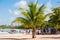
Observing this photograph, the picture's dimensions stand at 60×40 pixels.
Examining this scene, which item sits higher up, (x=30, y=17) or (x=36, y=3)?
(x=36, y=3)

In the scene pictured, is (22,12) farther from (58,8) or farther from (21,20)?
(58,8)

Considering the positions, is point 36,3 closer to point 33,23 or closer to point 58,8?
point 33,23

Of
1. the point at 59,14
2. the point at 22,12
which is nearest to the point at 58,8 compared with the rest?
the point at 59,14

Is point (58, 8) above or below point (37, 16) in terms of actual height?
above

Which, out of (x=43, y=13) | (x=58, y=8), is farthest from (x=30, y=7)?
(x=58, y=8)

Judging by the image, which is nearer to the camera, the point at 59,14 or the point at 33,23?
the point at 33,23

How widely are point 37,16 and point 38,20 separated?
17.7 inches

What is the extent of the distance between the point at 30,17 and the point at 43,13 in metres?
1.42

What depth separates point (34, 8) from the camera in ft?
54.7

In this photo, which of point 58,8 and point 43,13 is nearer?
point 43,13

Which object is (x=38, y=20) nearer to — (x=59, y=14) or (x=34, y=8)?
(x=34, y=8)

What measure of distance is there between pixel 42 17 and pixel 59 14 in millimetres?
7696

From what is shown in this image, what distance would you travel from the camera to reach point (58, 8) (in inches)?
883

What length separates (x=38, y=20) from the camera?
16703 millimetres
